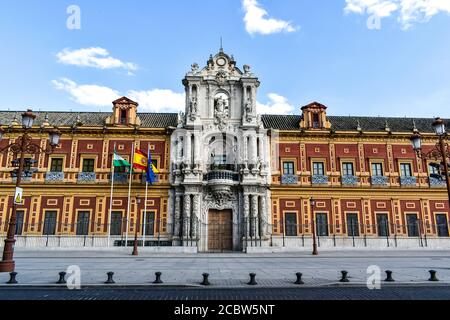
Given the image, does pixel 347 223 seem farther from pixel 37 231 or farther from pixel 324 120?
pixel 37 231

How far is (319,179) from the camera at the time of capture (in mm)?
29281

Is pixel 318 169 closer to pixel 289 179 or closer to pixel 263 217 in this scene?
pixel 289 179

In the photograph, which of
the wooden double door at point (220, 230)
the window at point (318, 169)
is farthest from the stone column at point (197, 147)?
the window at point (318, 169)

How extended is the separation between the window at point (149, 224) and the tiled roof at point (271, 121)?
8480mm

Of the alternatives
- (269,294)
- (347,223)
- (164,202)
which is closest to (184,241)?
(164,202)

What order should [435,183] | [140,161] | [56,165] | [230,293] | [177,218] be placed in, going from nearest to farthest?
[230,293] < [140,161] < [177,218] < [56,165] < [435,183]

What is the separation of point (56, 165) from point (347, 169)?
25.9m

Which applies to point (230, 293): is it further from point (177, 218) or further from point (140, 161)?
point (140, 161)

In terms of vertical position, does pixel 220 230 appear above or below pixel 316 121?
below

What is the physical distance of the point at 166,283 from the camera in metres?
9.20

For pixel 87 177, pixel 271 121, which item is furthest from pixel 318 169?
pixel 87 177

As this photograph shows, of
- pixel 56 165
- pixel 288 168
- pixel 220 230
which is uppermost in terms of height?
pixel 56 165

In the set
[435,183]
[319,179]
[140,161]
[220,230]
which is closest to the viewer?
[140,161]

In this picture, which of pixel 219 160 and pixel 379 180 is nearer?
pixel 219 160
